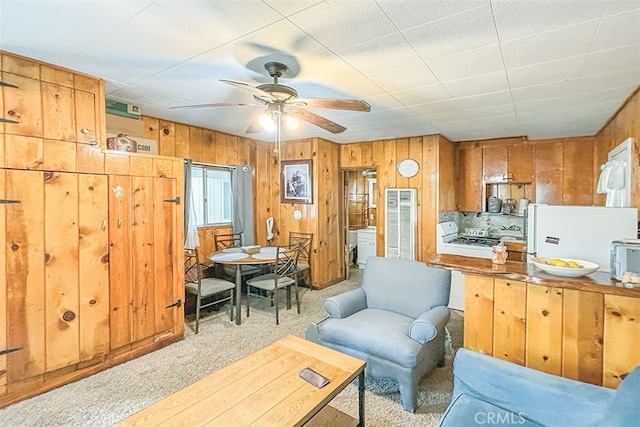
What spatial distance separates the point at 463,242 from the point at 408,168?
138cm

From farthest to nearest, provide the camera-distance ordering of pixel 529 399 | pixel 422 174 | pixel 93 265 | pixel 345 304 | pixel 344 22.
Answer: pixel 422 174
pixel 345 304
pixel 93 265
pixel 344 22
pixel 529 399

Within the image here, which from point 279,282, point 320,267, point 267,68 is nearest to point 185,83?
point 267,68

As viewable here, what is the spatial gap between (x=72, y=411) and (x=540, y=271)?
10.9 feet

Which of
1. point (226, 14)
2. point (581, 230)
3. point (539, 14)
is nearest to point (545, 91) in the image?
point (581, 230)

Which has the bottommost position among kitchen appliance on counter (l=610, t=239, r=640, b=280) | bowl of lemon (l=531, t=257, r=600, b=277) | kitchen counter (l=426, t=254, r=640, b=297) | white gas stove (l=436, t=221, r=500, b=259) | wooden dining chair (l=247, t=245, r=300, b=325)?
wooden dining chair (l=247, t=245, r=300, b=325)

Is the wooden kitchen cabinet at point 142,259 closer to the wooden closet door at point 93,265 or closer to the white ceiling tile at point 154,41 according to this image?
the wooden closet door at point 93,265

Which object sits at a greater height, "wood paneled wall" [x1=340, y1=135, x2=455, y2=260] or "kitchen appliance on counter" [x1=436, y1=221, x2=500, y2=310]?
"wood paneled wall" [x1=340, y1=135, x2=455, y2=260]

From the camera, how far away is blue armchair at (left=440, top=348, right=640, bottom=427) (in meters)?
1.32

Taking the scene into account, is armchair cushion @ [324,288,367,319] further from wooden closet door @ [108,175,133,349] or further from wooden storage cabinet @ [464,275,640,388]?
wooden closet door @ [108,175,133,349]

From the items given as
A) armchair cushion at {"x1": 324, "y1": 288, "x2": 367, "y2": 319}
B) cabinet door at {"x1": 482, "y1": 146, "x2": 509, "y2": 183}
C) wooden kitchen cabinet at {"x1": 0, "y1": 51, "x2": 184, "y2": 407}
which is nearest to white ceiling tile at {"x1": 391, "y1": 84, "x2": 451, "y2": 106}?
armchair cushion at {"x1": 324, "y1": 288, "x2": 367, "y2": 319}

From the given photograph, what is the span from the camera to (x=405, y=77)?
8.32 ft

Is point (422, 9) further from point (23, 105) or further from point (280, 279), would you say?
point (280, 279)

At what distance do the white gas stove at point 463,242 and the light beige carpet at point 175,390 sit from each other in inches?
50.8

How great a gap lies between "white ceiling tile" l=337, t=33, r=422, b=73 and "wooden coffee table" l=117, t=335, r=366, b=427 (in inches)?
77.1
